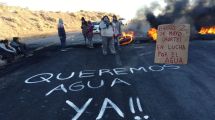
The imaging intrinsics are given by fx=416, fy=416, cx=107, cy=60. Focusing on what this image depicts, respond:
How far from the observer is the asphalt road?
816 centimetres

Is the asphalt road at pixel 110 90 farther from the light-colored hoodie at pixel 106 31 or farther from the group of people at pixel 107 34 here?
the light-colored hoodie at pixel 106 31

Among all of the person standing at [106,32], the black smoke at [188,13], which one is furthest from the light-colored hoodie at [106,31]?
the black smoke at [188,13]

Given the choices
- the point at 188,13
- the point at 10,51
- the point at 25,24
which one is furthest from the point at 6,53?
the point at 25,24

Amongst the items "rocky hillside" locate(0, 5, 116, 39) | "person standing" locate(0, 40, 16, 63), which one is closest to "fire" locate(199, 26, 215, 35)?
"person standing" locate(0, 40, 16, 63)

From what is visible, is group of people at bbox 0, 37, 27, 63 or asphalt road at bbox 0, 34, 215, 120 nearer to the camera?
asphalt road at bbox 0, 34, 215, 120

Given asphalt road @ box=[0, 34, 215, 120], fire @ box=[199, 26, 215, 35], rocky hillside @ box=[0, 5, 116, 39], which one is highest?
asphalt road @ box=[0, 34, 215, 120]

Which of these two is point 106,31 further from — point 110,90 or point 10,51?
point 110,90

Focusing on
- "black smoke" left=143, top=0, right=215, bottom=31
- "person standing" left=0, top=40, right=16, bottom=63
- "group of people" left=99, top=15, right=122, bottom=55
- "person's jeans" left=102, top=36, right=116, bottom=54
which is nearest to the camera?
"person's jeans" left=102, top=36, right=116, bottom=54

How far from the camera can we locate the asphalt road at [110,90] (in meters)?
8.16

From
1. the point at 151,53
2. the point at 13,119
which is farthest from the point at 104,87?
the point at 151,53

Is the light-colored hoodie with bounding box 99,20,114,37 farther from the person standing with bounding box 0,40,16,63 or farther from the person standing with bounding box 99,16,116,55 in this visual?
the person standing with bounding box 0,40,16,63

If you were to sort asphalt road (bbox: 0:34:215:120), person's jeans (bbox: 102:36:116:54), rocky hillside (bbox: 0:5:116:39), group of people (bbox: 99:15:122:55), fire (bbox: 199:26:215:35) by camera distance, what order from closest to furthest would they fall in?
1. asphalt road (bbox: 0:34:215:120)
2. person's jeans (bbox: 102:36:116:54)
3. group of people (bbox: 99:15:122:55)
4. fire (bbox: 199:26:215:35)
5. rocky hillside (bbox: 0:5:116:39)

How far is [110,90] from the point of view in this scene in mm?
10180

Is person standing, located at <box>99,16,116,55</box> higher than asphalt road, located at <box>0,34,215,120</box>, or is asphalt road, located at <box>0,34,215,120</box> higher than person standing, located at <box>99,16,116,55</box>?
person standing, located at <box>99,16,116,55</box>
